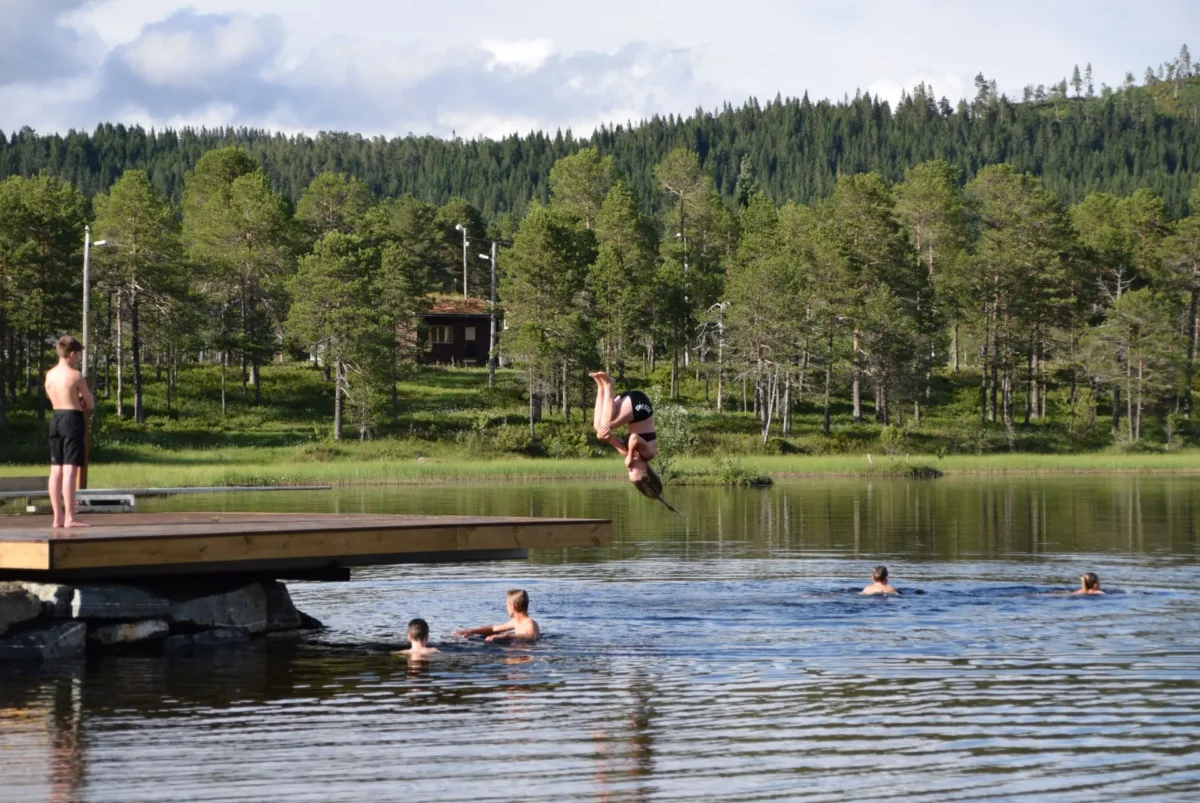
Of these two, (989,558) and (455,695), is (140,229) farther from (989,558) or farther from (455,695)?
(455,695)

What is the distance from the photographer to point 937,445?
8362 centimetres

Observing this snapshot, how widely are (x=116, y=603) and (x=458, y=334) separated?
8997 centimetres

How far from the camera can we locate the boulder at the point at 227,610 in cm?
1903

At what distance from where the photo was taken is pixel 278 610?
20.1 meters

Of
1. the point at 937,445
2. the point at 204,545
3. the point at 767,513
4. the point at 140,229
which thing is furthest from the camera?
the point at 937,445

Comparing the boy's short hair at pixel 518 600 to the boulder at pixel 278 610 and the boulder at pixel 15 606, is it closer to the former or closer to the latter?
the boulder at pixel 278 610

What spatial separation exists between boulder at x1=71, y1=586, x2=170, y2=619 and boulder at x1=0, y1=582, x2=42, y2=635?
45 cm

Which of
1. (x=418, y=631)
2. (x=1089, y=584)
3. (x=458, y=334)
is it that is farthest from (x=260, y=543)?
(x=458, y=334)

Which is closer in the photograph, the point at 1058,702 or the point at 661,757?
the point at 661,757

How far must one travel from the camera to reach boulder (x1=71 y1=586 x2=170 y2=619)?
59.3 ft

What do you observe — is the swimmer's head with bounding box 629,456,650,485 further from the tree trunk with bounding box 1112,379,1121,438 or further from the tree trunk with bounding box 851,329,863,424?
the tree trunk with bounding box 1112,379,1121,438

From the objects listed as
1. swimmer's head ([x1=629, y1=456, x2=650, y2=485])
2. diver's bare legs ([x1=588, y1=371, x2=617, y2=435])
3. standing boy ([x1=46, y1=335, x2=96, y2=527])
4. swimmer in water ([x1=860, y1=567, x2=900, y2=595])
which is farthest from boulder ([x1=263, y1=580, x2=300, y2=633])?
swimmer in water ([x1=860, y1=567, x2=900, y2=595])

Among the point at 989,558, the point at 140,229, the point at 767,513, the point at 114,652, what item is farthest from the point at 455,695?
the point at 140,229

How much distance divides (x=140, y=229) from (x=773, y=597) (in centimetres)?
6295
